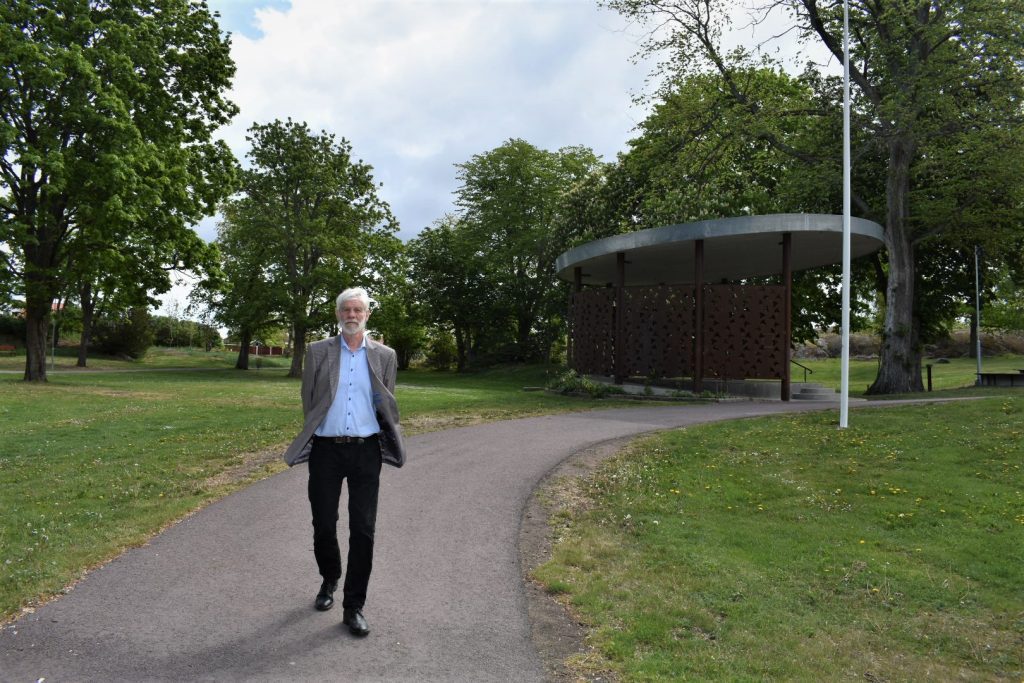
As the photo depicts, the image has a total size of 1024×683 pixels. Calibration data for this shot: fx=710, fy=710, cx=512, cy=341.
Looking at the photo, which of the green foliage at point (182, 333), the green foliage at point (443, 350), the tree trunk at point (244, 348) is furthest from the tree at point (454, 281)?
the green foliage at point (182, 333)

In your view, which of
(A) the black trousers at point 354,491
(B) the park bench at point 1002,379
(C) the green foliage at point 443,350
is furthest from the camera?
(C) the green foliage at point 443,350

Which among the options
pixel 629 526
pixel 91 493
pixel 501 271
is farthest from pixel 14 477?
pixel 501 271

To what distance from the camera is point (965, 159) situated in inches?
809

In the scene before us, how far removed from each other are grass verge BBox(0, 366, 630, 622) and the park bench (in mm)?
17093

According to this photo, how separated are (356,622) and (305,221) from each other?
36.4m

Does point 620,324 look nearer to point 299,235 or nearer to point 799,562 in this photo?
point 799,562

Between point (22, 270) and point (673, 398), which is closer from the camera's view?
point (673, 398)

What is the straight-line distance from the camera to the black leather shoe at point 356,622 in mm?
4125

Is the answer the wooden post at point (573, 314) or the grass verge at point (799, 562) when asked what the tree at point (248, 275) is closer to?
the wooden post at point (573, 314)

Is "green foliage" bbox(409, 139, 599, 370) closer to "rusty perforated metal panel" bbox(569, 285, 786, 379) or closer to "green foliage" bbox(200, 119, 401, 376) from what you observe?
"green foliage" bbox(200, 119, 401, 376)

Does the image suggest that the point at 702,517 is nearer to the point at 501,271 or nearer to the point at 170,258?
the point at 170,258

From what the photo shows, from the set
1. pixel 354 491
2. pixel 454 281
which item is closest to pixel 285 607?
pixel 354 491

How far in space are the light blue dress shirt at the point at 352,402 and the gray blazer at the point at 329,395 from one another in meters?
0.03

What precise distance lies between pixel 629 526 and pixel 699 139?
67.4 ft
